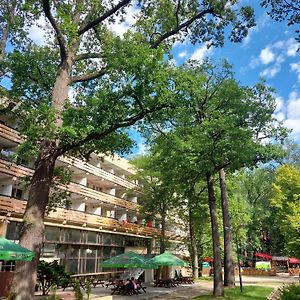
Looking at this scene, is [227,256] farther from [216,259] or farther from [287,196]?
[287,196]

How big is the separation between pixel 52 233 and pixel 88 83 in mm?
15305

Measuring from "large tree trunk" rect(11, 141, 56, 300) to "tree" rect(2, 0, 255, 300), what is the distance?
3 centimetres

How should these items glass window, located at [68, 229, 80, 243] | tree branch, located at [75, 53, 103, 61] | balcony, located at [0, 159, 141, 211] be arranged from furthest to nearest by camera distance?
glass window, located at [68, 229, 80, 243]
balcony, located at [0, 159, 141, 211]
tree branch, located at [75, 53, 103, 61]

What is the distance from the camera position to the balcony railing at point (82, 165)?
22.7m

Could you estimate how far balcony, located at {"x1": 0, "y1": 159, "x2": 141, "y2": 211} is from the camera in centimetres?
2220

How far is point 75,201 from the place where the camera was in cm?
3262

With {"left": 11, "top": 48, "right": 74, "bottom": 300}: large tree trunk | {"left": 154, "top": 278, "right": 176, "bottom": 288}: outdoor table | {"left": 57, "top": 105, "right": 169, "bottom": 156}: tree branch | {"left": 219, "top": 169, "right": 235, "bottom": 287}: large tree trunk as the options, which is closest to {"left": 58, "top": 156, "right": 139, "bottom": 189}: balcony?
{"left": 154, "top": 278, "right": 176, "bottom": 288}: outdoor table

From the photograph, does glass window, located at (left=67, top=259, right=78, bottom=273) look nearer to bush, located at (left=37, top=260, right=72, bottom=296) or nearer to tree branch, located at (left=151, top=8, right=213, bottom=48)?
bush, located at (left=37, top=260, right=72, bottom=296)

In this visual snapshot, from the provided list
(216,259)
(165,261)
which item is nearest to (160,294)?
(165,261)

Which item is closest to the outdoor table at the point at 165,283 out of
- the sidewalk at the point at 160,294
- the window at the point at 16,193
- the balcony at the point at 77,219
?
the sidewalk at the point at 160,294

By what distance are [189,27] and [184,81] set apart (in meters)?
4.01

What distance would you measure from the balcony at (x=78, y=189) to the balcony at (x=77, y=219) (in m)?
1.91

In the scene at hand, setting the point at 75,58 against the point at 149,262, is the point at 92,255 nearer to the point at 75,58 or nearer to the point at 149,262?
the point at 149,262

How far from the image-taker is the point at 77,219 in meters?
28.7
